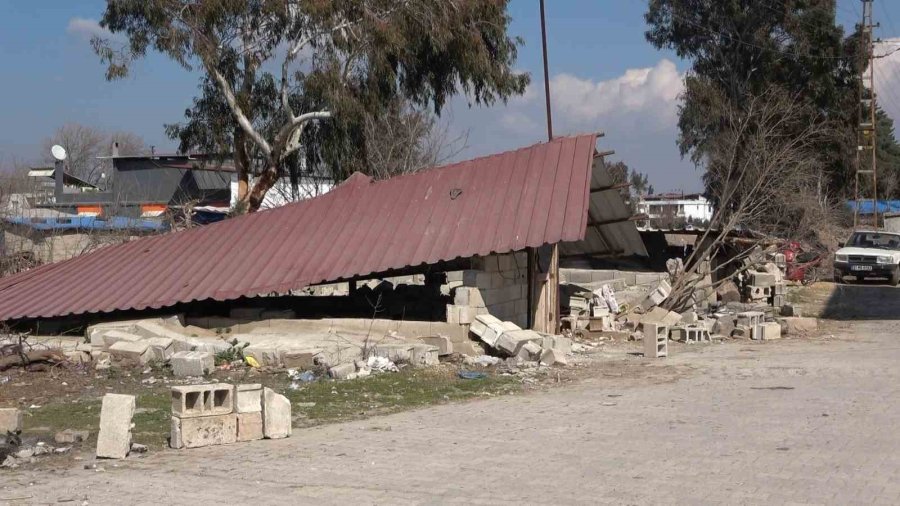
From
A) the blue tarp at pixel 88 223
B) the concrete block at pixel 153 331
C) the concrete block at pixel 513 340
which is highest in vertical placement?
the blue tarp at pixel 88 223

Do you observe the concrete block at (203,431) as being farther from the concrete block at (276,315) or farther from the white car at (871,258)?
the white car at (871,258)

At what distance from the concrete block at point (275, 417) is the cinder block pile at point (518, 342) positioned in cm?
578

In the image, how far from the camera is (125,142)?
7494 cm

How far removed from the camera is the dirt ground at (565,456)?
7.02m

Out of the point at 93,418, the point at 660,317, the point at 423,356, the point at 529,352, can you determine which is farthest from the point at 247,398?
the point at 660,317

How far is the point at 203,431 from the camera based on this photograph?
8.71 metres

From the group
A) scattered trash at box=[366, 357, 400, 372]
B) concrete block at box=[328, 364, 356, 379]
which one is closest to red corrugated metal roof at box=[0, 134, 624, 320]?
scattered trash at box=[366, 357, 400, 372]

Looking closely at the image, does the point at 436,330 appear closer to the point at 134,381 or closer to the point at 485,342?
the point at 485,342

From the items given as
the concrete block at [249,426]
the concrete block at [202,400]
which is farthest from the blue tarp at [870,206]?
the concrete block at [202,400]

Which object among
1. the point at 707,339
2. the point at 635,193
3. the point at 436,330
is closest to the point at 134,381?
the point at 436,330

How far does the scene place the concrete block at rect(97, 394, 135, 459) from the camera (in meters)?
8.15

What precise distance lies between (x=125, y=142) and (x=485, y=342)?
6583cm

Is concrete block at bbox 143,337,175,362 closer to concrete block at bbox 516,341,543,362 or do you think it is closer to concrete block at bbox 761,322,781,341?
concrete block at bbox 516,341,543,362

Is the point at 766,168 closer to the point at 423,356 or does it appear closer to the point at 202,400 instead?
the point at 423,356
